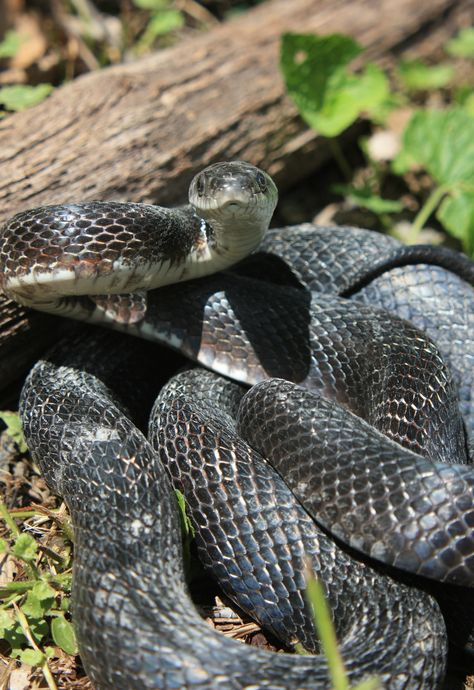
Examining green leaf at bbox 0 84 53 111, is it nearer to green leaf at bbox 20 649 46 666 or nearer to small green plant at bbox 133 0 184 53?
small green plant at bbox 133 0 184 53

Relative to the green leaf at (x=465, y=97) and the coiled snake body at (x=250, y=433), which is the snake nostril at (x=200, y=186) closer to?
the coiled snake body at (x=250, y=433)

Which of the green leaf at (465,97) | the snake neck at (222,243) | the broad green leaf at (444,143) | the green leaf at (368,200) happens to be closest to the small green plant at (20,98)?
the snake neck at (222,243)

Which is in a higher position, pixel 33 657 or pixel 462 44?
pixel 462 44

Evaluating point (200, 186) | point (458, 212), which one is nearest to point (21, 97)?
point (200, 186)

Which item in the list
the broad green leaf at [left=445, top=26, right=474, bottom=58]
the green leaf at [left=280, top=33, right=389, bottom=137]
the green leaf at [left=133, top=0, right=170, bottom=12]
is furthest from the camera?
the green leaf at [left=133, top=0, right=170, bottom=12]

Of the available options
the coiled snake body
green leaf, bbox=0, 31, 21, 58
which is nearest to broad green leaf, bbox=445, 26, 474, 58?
the coiled snake body

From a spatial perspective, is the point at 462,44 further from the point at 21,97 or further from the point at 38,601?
the point at 38,601
